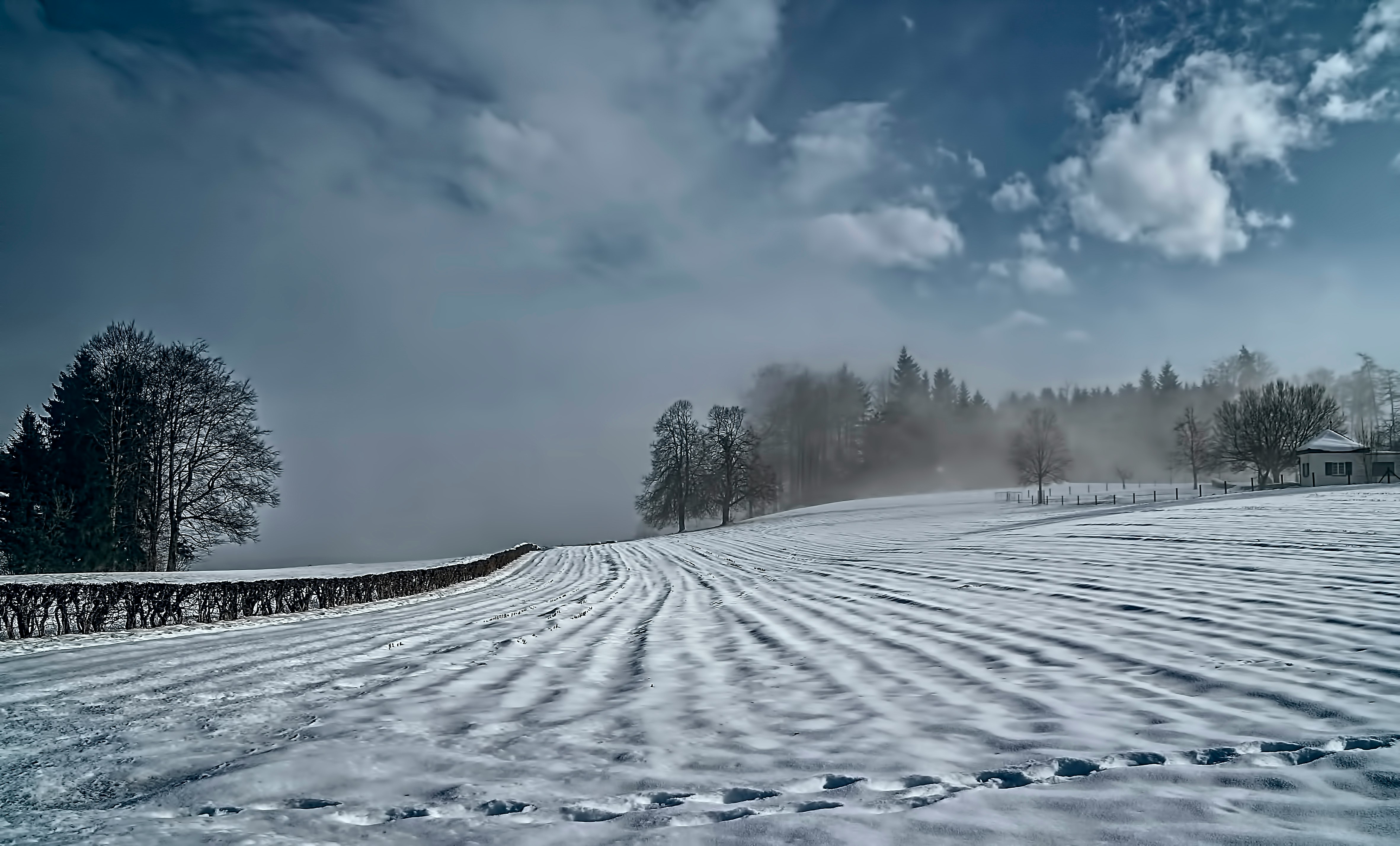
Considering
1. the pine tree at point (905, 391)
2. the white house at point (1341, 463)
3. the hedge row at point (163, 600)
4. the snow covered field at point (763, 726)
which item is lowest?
the hedge row at point (163, 600)

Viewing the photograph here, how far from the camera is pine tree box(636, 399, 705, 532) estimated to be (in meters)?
54.1

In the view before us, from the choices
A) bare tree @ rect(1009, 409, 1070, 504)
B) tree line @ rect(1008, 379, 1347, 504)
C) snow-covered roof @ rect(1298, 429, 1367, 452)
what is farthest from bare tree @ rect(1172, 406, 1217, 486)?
snow-covered roof @ rect(1298, 429, 1367, 452)

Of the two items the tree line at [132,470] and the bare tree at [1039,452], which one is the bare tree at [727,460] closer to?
the bare tree at [1039,452]

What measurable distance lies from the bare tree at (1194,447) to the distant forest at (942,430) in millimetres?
688

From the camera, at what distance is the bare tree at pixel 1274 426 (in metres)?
48.8

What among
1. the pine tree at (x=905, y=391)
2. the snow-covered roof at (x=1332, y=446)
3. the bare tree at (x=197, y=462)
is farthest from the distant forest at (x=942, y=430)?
the bare tree at (x=197, y=462)

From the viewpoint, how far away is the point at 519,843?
2.64 metres

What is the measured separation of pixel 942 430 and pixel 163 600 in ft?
257

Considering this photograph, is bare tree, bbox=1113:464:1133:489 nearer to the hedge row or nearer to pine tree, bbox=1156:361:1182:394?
pine tree, bbox=1156:361:1182:394

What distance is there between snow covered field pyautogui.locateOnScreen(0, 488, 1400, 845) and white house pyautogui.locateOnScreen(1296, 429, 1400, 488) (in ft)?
134

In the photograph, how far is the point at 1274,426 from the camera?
49.2m

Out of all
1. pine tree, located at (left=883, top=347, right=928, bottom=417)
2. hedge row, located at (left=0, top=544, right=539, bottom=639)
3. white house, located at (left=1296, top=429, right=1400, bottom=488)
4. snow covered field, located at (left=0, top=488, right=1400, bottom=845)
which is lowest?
hedge row, located at (left=0, top=544, right=539, bottom=639)

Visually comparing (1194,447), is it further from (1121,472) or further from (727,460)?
(727,460)

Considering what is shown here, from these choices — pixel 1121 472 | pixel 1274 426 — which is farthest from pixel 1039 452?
pixel 1121 472
